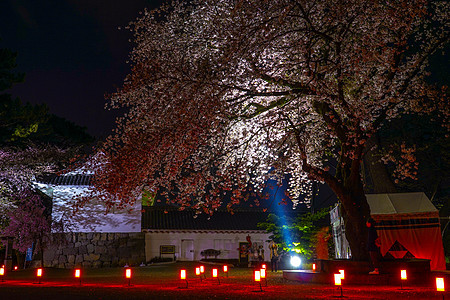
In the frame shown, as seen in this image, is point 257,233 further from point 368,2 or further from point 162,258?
point 368,2

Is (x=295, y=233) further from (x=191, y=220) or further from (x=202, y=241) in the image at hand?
(x=191, y=220)

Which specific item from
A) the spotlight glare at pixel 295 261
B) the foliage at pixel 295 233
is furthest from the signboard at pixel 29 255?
the spotlight glare at pixel 295 261

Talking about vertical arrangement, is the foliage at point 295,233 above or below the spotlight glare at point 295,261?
above

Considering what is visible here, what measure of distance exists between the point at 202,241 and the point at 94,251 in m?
8.78

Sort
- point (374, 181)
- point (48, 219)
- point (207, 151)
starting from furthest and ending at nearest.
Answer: point (48, 219)
point (374, 181)
point (207, 151)

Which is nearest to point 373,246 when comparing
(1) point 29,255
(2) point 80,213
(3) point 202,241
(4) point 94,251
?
(4) point 94,251

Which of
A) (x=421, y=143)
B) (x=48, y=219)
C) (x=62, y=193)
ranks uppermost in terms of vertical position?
(x=421, y=143)

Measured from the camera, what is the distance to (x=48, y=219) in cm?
2527

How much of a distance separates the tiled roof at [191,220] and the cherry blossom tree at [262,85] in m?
18.5

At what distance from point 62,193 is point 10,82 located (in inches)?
344

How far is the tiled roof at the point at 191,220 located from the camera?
103 feet

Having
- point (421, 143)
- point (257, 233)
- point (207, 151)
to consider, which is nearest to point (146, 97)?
point (207, 151)

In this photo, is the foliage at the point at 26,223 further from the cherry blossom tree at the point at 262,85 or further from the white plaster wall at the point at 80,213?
the cherry blossom tree at the point at 262,85

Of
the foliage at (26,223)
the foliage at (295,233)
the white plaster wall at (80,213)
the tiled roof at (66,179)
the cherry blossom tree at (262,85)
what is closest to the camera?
the cherry blossom tree at (262,85)
